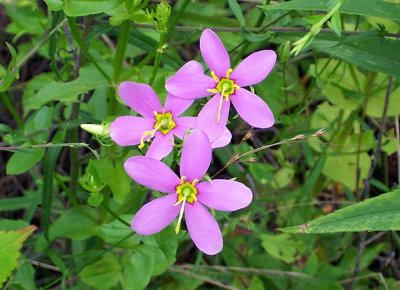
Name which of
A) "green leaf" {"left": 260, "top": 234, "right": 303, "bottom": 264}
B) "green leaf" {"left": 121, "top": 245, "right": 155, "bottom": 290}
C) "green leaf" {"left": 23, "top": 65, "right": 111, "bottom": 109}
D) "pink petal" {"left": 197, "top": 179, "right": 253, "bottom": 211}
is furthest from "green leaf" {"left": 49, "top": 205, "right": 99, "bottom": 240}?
"pink petal" {"left": 197, "top": 179, "right": 253, "bottom": 211}

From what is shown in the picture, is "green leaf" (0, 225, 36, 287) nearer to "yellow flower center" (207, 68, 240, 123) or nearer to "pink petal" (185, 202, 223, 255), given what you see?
"pink petal" (185, 202, 223, 255)

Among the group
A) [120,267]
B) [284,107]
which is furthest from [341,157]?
[120,267]

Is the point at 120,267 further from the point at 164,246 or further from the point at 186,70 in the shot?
the point at 186,70

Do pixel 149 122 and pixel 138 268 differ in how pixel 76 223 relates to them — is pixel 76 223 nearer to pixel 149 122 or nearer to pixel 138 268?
pixel 138 268

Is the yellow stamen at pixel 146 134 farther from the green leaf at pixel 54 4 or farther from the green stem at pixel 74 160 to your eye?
the green stem at pixel 74 160

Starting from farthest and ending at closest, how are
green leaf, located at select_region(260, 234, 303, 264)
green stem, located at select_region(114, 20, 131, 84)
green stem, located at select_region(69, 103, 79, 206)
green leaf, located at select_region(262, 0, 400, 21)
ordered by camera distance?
green leaf, located at select_region(260, 234, 303, 264)
green stem, located at select_region(69, 103, 79, 206)
green stem, located at select_region(114, 20, 131, 84)
green leaf, located at select_region(262, 0, 400, 21)
